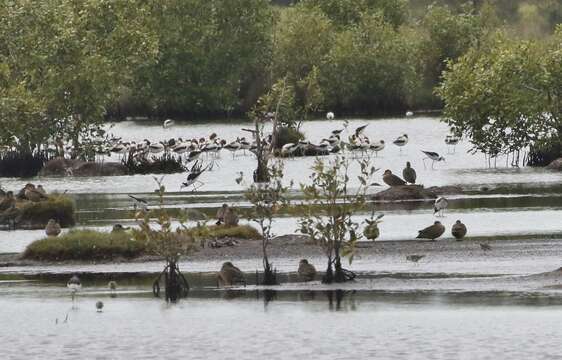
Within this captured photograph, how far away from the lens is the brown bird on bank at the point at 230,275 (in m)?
28.1

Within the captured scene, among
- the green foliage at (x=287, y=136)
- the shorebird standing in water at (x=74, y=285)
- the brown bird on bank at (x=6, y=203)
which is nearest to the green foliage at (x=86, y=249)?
the shorebird standing in water at (x=74, y=285)

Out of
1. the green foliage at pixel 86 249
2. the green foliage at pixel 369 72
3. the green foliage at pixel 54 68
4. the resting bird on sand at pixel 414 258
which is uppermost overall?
the green foliage at pixel 369 72

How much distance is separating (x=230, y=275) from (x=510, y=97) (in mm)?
29445

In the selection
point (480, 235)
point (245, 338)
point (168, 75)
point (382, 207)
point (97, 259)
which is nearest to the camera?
point (245, 338)

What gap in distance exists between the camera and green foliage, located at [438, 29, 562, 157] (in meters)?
55.6

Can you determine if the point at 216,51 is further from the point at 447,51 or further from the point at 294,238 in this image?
the point at 294,238

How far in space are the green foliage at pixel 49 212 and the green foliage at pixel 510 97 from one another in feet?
66.5

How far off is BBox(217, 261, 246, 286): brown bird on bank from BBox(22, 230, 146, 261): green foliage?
4537 millimetres

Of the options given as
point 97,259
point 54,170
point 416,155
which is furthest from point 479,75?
point 97,259

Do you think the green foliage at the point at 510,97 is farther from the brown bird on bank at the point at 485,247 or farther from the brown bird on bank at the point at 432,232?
the brown bird on bank at the point at 485,247

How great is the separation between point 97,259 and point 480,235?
8074 millimetres

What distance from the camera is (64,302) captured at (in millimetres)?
27500

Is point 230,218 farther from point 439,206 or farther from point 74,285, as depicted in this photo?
point 74,285

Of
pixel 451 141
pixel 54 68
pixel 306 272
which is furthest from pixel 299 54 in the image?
pixel 306 272
